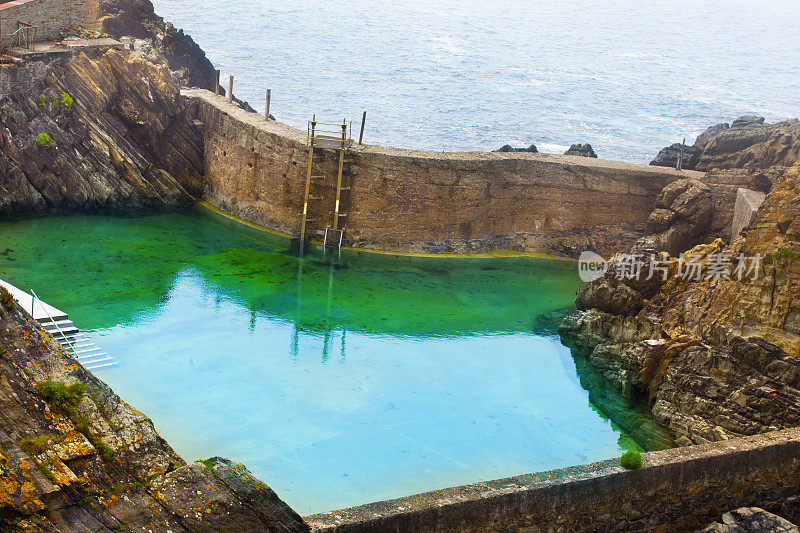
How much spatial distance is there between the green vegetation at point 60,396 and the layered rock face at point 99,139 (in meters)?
15.9

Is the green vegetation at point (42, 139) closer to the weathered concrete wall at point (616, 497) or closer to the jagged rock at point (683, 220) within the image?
Result: the jagged rock at point (683, 220)

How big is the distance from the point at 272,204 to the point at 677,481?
1394cm

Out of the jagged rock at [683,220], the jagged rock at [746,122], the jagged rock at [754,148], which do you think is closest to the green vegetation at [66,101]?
the jagged rock at [683,220]

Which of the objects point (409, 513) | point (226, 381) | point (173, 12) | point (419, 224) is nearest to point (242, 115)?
point (419, 224)

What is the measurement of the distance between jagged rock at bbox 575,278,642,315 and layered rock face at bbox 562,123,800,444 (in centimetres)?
2

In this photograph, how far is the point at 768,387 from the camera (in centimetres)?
1391

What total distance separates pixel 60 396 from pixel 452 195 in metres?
15.7

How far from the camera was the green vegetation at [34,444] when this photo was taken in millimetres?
6387

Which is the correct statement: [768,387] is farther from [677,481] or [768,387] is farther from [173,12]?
[173,12]

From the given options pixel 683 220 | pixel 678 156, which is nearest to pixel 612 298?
pixel 683 220

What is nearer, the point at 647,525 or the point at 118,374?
the point at 647,525

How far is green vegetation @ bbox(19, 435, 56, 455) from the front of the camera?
21.0ft

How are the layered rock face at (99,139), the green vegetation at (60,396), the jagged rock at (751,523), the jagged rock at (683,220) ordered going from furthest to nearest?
the layered rock face at (99,139)
the jagged rock at (683,220)
the jagged rock at (751,523)
the green vegetation at (60,396)

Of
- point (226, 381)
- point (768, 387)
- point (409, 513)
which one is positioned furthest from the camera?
point (226, 381)
